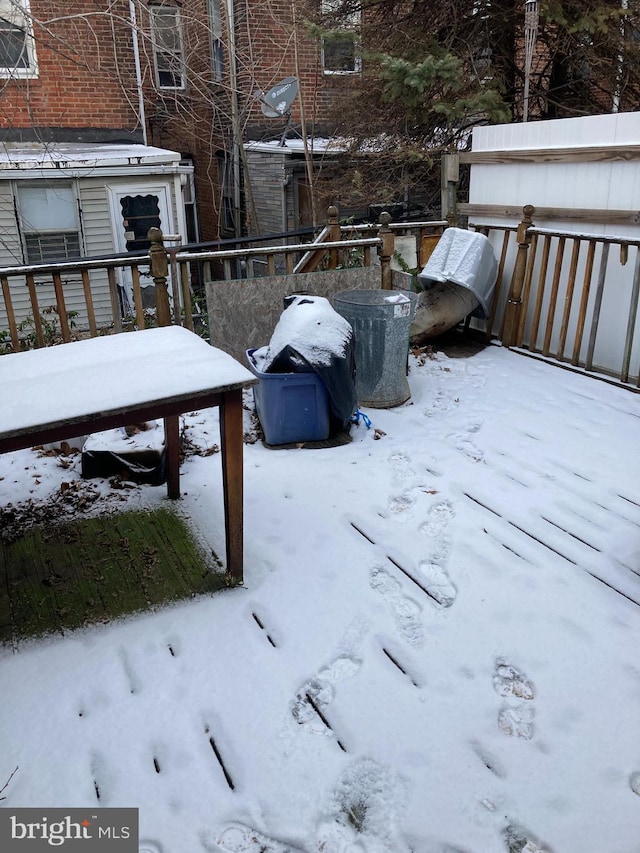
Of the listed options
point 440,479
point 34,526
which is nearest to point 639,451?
point 440,479

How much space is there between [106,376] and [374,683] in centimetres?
152

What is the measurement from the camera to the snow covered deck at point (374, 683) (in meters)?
1.88

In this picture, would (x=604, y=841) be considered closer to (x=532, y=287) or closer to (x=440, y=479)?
(x=440, y=479)

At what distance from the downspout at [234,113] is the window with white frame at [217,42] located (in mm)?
507

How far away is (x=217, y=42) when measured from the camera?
11.6 meters

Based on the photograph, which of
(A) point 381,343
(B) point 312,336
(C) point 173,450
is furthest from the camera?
(A) point 381,343

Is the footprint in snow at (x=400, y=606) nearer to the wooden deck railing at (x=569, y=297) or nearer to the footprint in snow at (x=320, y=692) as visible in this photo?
the footprint in snow at (x=320, y=692)

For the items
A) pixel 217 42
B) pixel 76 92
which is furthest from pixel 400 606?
pixel 217 42

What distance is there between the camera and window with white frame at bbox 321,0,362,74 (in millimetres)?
7925

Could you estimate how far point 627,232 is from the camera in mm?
5047

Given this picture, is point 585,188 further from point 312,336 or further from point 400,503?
point 400,503

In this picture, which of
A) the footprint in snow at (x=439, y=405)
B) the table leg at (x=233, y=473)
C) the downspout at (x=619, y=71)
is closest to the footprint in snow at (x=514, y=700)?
the table leg at (x=233, y=473)

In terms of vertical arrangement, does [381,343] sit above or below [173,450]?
above

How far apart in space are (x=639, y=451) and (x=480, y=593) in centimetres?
184
